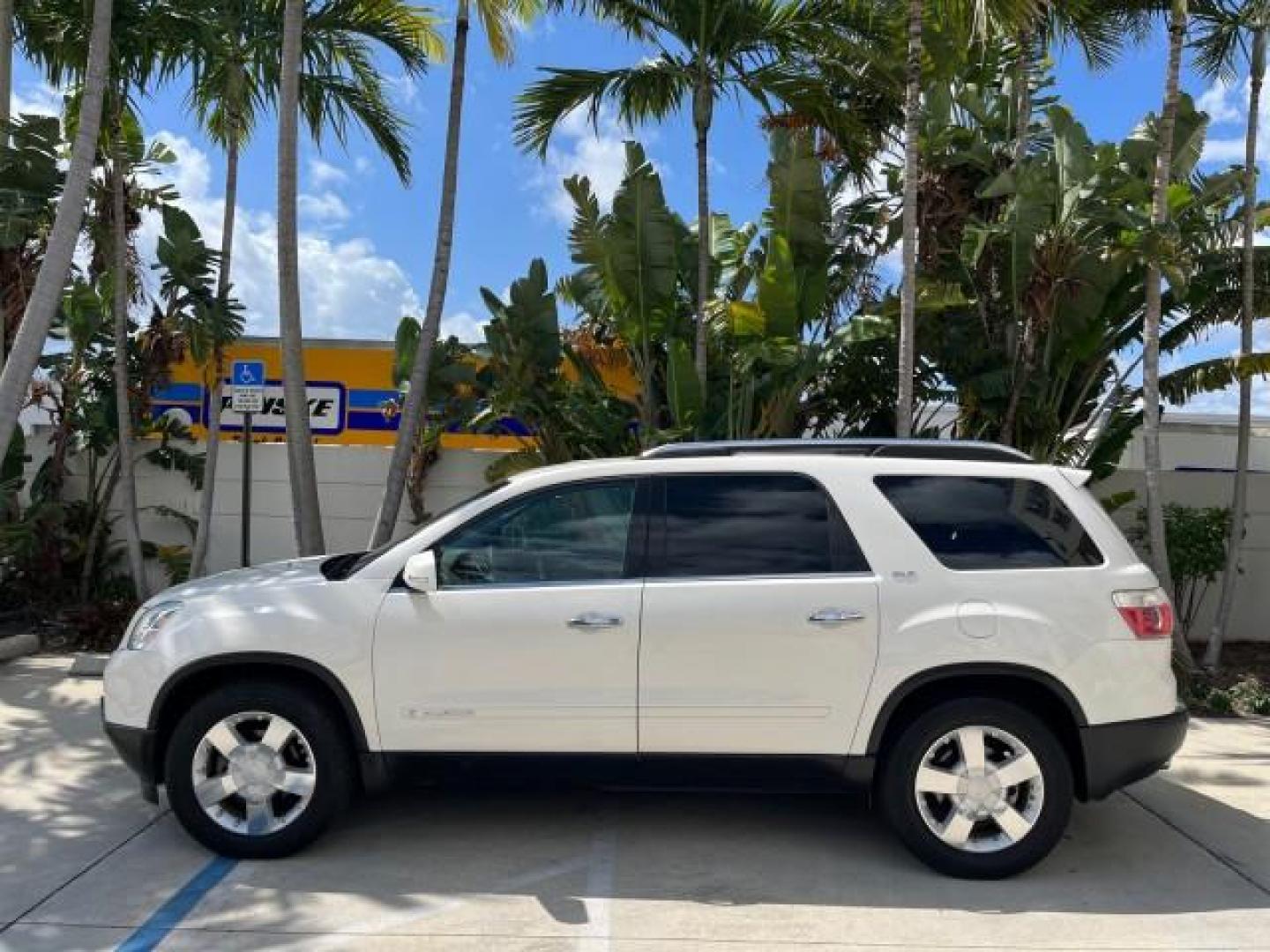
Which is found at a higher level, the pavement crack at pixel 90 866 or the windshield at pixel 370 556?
the windshield at pixel 370 556

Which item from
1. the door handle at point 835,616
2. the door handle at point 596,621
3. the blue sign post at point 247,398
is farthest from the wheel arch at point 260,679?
the blue sign post at point 247,398

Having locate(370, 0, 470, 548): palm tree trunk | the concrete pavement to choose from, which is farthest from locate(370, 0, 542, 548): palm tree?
the concrete pavement

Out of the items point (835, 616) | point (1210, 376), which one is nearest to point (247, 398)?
point (835, 616)

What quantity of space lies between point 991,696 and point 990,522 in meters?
0.75

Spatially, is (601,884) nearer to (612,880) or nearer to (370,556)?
(612,880)

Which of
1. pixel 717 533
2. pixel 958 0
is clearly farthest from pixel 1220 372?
pixel 717 533

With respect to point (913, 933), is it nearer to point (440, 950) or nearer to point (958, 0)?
point (440, 950)

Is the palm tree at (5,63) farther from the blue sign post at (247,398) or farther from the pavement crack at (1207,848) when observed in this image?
the pavement crack at (1207,848)

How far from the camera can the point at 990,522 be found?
15.6 feet

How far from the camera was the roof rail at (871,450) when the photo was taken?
5.00m

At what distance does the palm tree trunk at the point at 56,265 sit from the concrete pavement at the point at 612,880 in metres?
2.78

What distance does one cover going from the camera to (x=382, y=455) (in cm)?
1072

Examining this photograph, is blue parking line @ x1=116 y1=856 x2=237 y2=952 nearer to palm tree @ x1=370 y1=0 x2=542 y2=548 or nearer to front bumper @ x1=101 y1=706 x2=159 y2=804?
front bumper @ x1=101 y1=706 x2=159 y2=804

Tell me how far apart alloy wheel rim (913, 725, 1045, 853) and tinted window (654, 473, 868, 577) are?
0.87 meters
